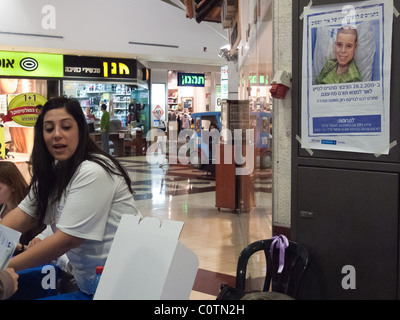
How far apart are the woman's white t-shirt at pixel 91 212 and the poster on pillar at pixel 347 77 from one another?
83 centimetres

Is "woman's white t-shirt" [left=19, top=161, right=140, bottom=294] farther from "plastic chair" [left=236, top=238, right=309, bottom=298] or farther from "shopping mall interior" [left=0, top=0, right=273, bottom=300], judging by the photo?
"shopping mall interior" [left=0, top=0, right=273, bottom=300]

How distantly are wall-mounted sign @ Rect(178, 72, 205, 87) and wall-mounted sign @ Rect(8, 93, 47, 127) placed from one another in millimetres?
12739

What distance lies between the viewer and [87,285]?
2.21 meters

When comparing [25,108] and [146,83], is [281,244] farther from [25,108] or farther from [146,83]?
[146,83]

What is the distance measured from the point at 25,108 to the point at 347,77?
7.92 m

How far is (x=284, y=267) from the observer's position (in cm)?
229

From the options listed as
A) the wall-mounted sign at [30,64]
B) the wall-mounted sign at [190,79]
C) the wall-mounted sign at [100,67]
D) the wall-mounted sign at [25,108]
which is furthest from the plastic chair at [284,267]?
the wall-mounted sign at [190,79]

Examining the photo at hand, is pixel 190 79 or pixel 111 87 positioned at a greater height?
pixel 190 79

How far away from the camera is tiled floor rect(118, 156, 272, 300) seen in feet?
13.2

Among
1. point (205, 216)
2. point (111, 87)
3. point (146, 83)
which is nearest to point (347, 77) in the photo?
point (205, 216)

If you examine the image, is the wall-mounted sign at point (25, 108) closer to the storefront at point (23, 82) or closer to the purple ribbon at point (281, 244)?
the storefront at point (23, 82)

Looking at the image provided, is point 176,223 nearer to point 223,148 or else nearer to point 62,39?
point 223,148

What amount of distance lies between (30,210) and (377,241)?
153 centimetres
